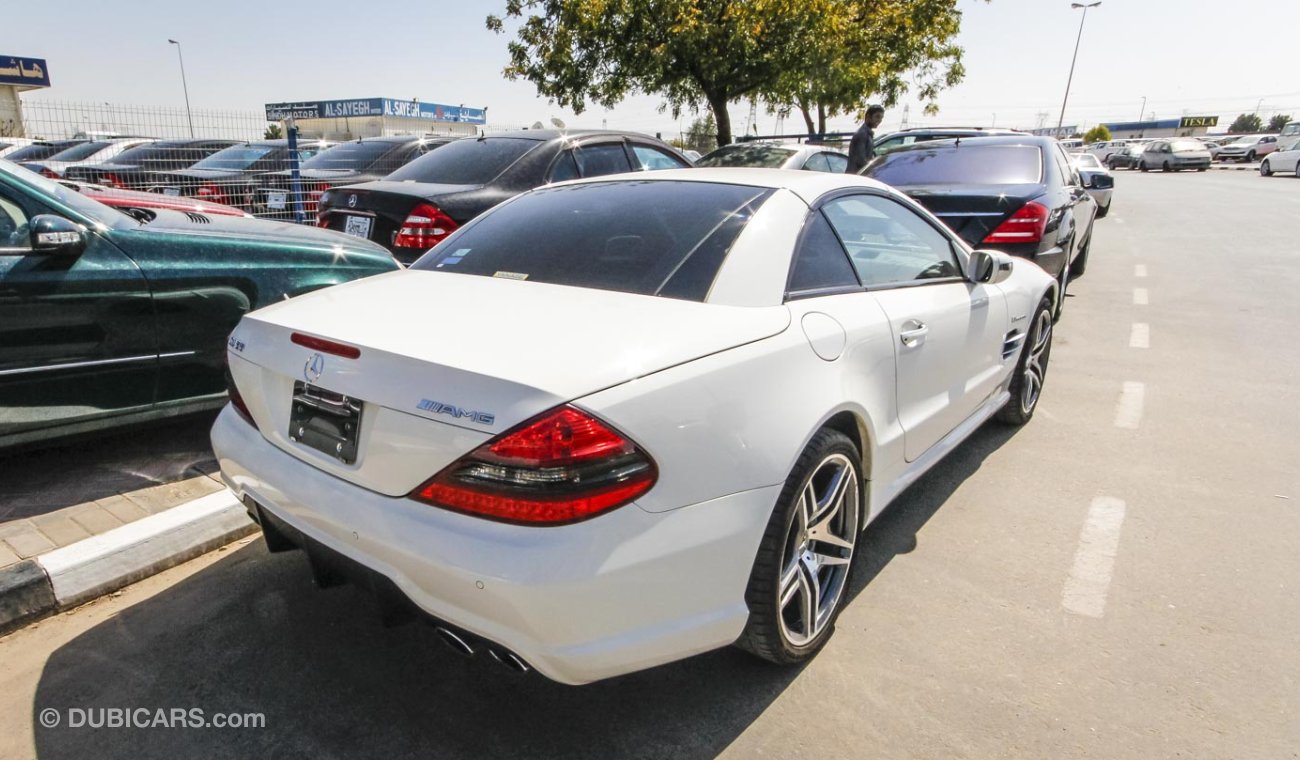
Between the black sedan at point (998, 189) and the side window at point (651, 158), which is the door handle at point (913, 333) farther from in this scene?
the side window at point (651, 158)

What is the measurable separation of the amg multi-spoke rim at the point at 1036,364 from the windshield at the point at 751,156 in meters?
4.17

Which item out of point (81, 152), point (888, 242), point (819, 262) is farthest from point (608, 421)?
point (81, 152)

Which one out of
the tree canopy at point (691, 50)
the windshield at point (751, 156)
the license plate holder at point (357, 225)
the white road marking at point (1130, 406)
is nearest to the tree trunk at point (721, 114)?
the tree canopy at point (691, 50)

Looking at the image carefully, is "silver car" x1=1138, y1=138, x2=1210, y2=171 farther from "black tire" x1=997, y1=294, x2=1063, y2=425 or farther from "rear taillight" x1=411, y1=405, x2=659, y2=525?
"rear taillight" x1=411, y1=405, x2=659, y2=525

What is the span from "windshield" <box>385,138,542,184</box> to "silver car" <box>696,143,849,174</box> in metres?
3.08

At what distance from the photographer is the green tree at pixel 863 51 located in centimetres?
1481

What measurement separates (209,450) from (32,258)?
45.5 inches

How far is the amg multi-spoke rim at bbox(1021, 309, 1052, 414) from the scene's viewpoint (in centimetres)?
435

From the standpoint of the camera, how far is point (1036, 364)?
450cm

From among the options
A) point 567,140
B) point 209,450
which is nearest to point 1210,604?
point 209,450

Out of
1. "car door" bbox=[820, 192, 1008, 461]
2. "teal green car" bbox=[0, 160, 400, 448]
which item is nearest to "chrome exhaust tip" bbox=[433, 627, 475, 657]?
"car door" bbox=[820, 192, 1008, 461]

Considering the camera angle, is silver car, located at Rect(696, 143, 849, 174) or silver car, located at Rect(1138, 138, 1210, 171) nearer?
silver car, located at Rect(696, 143, 849, 174)

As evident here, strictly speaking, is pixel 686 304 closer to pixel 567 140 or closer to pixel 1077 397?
pixel 1077 397

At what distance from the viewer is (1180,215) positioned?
1614cm
